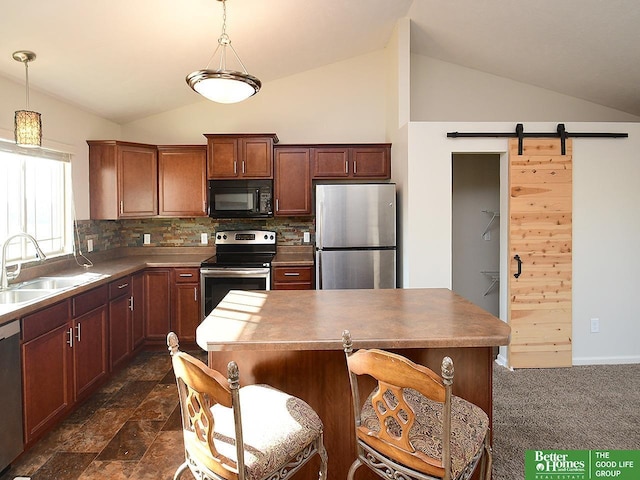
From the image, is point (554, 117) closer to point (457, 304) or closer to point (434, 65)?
point (434, 65)

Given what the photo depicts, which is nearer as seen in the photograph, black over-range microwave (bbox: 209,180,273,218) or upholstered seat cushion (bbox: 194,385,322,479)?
upholstered seat cushion (bbox: 194,385,322,479)

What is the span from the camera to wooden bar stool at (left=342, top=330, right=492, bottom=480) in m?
1.22

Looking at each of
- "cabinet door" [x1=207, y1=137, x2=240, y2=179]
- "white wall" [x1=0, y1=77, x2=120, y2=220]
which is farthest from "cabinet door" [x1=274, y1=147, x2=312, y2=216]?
"white wall" [x1=0, y1=77, x2=120, y2=220]

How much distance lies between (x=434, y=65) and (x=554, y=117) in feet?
4.83

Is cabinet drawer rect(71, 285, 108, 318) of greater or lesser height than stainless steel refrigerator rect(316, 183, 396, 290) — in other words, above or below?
below

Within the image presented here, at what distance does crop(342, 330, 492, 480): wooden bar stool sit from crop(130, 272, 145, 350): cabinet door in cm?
298

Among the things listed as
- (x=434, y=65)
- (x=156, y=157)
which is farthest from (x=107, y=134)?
(x=434, y=65)

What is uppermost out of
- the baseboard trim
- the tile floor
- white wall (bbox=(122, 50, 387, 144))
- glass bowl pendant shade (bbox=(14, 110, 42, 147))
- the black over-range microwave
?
white wall (bbox=(122, 50, 387, 144))

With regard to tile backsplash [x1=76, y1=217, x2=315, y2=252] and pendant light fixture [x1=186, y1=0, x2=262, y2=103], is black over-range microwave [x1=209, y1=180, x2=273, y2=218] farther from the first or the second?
pendant light fixture [x1=186, y1=0, x2=262, y2=103]

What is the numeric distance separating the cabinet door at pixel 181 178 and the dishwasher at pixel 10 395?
2.35 metres

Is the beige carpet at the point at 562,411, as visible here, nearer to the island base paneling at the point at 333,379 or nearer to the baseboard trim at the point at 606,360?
the baseboard trim at the point at 606,360

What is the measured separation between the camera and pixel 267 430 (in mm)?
1431

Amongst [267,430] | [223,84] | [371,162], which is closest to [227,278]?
[371,162]

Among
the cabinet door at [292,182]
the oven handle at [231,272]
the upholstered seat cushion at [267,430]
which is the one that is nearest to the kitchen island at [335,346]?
the upholstered seat cushion at [267,430]
